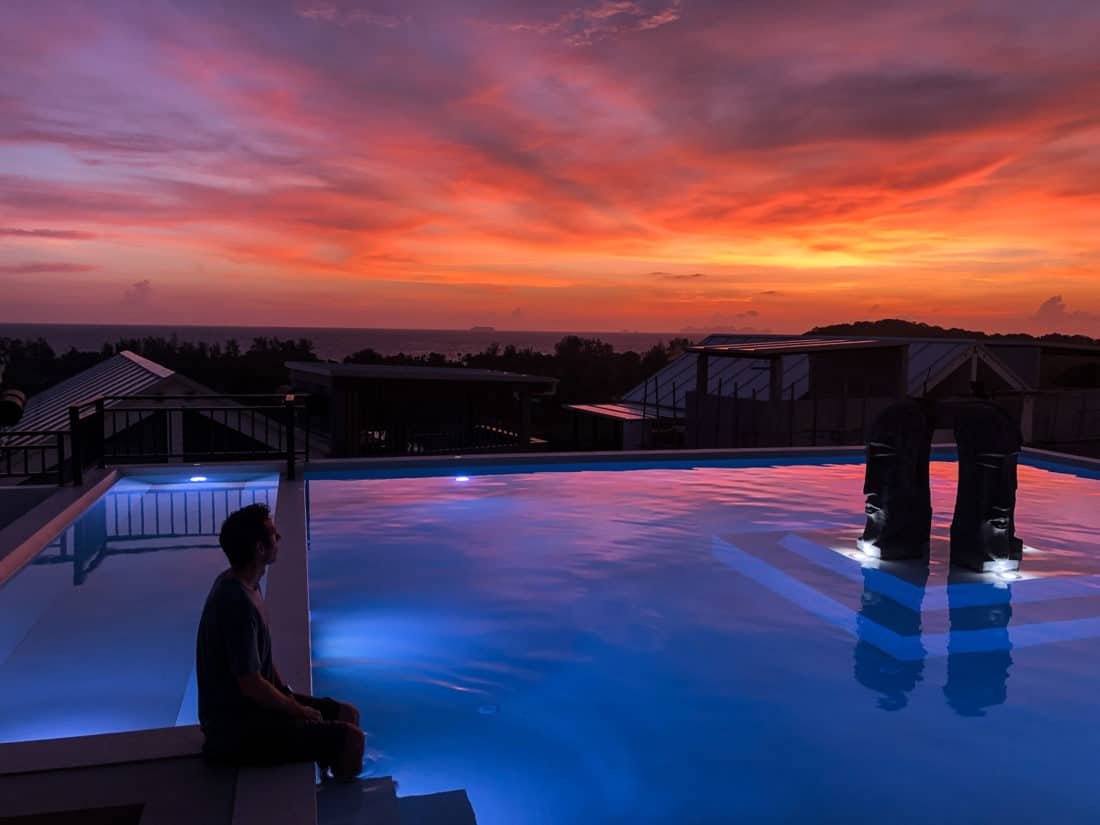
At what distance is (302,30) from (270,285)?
29557mm

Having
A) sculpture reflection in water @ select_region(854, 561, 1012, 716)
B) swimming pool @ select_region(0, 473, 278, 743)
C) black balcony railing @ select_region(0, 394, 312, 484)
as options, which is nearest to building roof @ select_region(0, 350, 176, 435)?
black balcony railing @ select_region(0, 394, 312, 484)

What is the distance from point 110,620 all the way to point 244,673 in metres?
4.47

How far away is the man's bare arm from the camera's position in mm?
3551

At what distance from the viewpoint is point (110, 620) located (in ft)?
23.5

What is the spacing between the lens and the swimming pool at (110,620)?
5.46 m

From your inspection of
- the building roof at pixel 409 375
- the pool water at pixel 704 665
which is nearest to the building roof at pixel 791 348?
the building roof at pixel 409 375

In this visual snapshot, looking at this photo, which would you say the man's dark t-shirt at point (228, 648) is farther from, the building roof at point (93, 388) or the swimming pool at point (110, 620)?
the building roof at point (93, 388)

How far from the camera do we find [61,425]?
1631 cm

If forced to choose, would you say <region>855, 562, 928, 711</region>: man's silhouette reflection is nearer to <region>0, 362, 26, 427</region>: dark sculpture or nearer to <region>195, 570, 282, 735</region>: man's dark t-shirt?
<region>195, 570, 282, 735</region>: man's dark t-shirt

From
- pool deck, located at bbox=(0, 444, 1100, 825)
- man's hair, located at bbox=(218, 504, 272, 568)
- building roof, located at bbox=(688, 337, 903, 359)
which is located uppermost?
building roof, located at bbox=(688, 337, 903, 359)

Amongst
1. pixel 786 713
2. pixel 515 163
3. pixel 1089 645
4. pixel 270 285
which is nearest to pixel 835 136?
pixel 515 163

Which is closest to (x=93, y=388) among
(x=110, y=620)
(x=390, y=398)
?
(x=390, y=398)

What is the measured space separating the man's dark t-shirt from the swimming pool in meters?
2.02

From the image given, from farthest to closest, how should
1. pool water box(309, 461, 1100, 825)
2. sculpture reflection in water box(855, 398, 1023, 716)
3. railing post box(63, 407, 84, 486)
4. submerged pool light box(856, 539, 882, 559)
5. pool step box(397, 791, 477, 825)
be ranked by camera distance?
railing post box(63, 407, 84, 486), submerged pool light box(856, 539, 882, 559), sculpture reflection in water box(855, 398, 1023, 716), pool water box(309, 461, 1100, 825), pool step box(397, 791, 477, 825)
